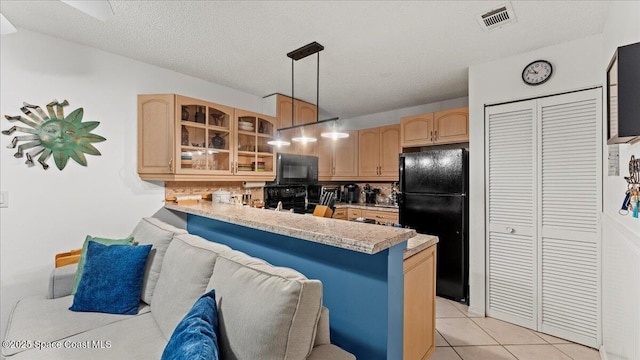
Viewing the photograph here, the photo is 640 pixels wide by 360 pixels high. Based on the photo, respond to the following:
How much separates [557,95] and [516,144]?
474mm

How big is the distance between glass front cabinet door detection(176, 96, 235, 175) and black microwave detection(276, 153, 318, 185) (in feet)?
2.49

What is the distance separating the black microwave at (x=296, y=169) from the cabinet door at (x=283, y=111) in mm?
432

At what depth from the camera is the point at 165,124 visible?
105 inches

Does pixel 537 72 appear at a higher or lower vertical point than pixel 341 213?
higher

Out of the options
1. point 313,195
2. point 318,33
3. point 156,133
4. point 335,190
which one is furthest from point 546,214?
point 156,133

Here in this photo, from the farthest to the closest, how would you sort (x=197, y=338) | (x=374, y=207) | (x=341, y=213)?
(x=341, y=213), (x=374, y=207), (x=197, y=338)

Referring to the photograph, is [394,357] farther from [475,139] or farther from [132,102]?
[132,102]

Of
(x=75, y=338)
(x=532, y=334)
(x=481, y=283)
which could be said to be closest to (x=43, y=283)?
(x=75, y=338)

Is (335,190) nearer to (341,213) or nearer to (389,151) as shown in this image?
(341,213)

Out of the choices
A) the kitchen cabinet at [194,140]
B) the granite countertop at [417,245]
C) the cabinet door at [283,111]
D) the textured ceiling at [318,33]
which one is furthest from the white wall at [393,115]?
the granite countertop at [417,245]

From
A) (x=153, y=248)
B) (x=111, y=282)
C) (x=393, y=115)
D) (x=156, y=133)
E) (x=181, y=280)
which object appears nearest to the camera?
(x=181, y=280)

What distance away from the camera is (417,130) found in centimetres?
366

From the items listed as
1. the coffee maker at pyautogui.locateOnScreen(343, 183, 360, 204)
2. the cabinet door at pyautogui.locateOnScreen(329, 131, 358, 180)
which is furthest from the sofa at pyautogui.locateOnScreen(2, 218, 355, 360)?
the coffee maker at pyautogui.locateOnScreen(343, 183, 360, 204)

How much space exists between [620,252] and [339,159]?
12.2 ft
